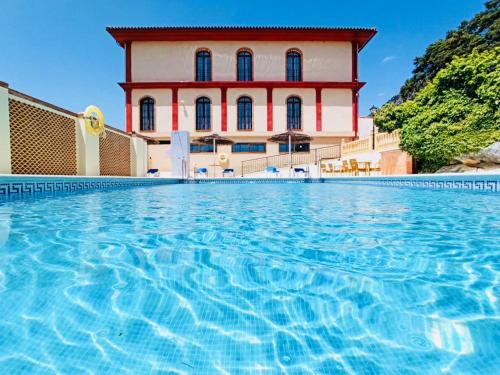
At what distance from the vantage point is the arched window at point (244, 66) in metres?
21.4

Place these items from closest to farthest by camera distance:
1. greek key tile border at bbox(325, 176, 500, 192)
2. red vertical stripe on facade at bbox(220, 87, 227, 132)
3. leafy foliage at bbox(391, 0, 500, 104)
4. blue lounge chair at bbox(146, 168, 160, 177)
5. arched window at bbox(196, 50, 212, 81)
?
greek key tile border at bbox(325, 176, 500, 192)
blue lounge chair at bbox(146, 168, 160, 177)
red vertical stripe on facade at bbox(220, 87, 227, 132)
arched window at bbox(196, 50, 212, 81)
leafy foliage at bbox(391, 0, 500, 104)

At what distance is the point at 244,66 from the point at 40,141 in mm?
16215

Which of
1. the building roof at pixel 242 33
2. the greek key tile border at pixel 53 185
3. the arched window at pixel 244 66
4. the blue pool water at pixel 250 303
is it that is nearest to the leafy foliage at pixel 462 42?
the building roof at pixel 242 33

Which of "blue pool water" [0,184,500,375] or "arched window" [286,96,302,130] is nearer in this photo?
"blue pool water" [0,184,500,375]

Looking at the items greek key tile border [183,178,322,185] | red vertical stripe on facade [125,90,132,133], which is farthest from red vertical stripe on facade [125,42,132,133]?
greek key tile border [183,178,322,185]

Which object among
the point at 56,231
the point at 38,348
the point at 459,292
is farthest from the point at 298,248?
the point at 56,231

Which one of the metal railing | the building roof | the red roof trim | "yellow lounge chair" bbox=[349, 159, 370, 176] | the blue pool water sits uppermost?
the building roof

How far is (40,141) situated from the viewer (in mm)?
8016

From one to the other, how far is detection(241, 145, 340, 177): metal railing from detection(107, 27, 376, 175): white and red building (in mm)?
522

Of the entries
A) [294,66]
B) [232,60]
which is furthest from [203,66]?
[294,66]

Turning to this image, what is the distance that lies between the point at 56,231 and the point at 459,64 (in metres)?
13.1

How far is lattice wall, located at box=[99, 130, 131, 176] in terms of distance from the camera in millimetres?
10844

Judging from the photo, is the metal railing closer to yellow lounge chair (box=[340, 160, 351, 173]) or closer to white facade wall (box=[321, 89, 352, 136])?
white facade wall (box=[321, 89, 352, 136])

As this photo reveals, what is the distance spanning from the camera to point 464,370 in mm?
1016
